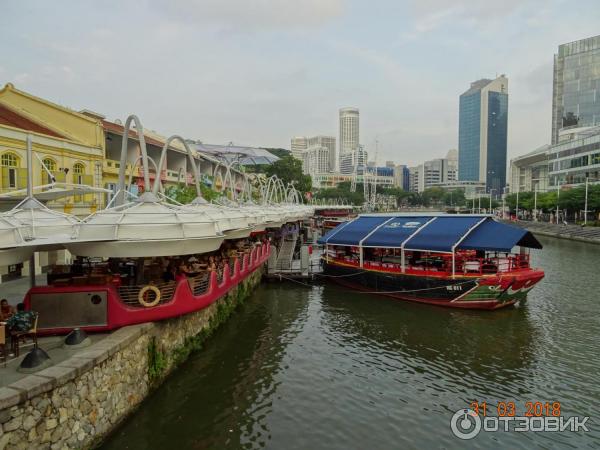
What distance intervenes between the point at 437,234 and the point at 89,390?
2079 cm

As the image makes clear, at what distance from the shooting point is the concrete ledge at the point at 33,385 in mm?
7445

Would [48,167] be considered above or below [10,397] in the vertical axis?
above

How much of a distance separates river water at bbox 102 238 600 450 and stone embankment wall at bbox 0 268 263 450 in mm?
627

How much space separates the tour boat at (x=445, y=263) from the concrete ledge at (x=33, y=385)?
20288mm

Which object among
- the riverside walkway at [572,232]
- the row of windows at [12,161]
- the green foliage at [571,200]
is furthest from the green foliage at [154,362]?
the green foliage at [571,200]

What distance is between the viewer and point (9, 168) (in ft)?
72.8

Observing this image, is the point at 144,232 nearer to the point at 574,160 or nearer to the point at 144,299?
the point at 144,299

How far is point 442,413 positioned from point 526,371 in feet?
16.6

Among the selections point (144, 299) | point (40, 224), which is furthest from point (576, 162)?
point (40, 224)

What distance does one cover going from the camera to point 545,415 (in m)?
12.4

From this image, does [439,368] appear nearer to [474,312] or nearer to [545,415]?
[545,415]

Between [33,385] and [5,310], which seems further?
[5,310]

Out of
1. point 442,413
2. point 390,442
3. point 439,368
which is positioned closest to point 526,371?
point 439,368

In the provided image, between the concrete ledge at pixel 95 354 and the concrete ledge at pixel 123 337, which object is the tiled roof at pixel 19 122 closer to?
the concrete ledge at pixel 123 337
